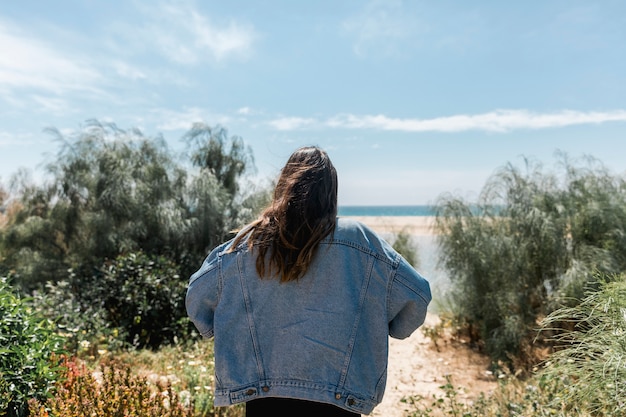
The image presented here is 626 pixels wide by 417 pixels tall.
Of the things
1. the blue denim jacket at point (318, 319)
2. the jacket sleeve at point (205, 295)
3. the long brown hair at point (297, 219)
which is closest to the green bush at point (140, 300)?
the jacket sleeve at point (205, 295)

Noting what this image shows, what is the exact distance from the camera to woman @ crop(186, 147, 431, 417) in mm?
1609

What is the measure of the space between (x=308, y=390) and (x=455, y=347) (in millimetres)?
5033

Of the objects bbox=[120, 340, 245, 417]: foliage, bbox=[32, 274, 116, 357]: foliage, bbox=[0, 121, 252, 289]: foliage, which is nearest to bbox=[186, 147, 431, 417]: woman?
bbox=[120, 340, 245, 417]: foliage

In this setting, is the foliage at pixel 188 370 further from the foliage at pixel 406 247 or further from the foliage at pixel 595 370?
the foliage at pixel 406 247

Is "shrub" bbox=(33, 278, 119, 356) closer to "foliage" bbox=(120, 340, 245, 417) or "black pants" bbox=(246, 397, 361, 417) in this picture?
"foliage" bbox=(120, 340, 245, 417)

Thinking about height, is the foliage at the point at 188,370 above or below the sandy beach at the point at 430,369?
above

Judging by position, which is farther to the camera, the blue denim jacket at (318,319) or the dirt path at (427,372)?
the dirt path at (427,372)

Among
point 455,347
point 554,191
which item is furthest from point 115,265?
point 554,191

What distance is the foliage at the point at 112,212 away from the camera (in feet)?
22.1

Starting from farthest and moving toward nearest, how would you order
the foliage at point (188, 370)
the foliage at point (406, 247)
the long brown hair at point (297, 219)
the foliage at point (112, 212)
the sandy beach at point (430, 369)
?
1. the foliage at point (406, 247)
2. the foliage at point (112, 212)
3. the sandy beach at point (430, 369)
4. the foliage at point (188, 370)
5. the long brown hair at point (297, 219)

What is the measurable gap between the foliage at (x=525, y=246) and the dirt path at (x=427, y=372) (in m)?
0.30

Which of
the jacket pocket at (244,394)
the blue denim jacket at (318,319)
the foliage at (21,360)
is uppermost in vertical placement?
the blue denim jacket at (318,319)

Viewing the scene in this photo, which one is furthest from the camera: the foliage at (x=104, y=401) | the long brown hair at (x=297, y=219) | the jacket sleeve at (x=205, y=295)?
the foliage at (x=104, y=401)

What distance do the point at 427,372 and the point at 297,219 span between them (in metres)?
4.36
